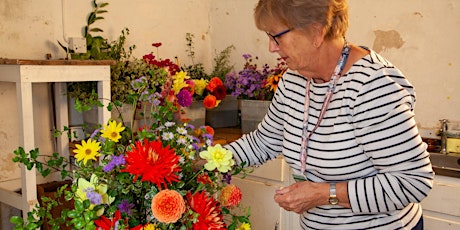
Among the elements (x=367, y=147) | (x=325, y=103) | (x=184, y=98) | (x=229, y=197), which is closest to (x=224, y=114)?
(x=184, y=98)

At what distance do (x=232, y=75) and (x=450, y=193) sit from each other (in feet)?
3.86

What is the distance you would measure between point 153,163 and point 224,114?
72.3 inches

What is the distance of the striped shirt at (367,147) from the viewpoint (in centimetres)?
103

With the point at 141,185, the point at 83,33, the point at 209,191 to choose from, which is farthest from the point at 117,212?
the point at 83,33

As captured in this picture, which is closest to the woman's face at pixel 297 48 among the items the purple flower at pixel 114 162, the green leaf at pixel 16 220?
the purple flower at pixel 114 162

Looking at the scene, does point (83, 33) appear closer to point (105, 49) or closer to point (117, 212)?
point (105, 49)

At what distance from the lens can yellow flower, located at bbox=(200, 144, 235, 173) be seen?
882mm

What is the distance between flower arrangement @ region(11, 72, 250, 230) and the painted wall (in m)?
1.23

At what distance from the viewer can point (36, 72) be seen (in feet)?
5.27

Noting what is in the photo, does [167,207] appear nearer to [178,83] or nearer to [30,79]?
[178,83]

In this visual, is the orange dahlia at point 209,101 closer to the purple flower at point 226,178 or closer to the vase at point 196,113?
the vase at point 196,113

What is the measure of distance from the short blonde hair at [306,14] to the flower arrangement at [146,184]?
1.17 feet

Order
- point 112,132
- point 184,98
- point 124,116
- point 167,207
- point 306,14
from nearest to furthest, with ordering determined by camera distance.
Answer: point 167,207, point 112,132, point 306,14, point 184,98, point 124,116

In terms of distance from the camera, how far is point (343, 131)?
→ 1117 mm
